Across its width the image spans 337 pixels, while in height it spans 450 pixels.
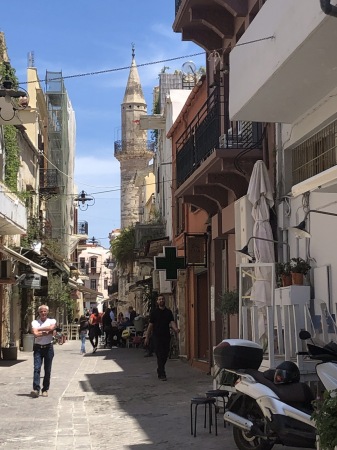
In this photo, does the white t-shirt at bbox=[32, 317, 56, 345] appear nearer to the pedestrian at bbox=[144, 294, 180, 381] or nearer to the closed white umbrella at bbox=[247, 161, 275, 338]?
the pedestrian at bbox=[144, 294, 180, 381]

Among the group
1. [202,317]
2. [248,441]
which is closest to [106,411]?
[248,441]

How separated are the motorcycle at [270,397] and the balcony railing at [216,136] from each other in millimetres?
5709

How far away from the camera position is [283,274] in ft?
38.8

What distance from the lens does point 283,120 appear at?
12086 mm

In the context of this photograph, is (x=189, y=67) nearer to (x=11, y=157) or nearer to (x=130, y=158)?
(x=11, y=157)

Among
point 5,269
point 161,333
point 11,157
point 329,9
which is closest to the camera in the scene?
point 329,9

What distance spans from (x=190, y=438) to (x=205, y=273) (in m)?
12.0

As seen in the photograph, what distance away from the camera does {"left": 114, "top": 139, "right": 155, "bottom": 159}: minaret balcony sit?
76.8m

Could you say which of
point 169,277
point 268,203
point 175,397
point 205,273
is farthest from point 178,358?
point 268,203

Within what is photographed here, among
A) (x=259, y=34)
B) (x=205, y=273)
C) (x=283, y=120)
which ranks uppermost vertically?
(x=259, y=34)

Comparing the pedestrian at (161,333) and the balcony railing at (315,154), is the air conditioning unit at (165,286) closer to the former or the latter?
the pedestrian at (161,333)

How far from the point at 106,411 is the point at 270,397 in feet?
16.6

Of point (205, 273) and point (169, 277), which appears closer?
point (205, 273)

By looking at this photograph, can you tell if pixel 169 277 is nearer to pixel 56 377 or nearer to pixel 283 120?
pixel 56 377
